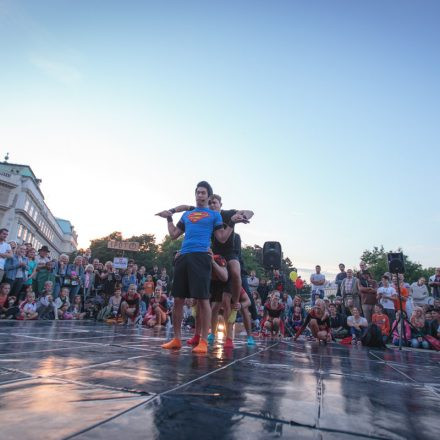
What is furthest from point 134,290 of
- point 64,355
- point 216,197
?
point 64,355

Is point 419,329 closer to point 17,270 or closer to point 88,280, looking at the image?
point 88,280

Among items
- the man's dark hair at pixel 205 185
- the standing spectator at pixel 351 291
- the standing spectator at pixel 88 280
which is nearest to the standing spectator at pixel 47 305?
the standing spectator at pixel 88 280

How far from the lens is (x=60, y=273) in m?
9.73

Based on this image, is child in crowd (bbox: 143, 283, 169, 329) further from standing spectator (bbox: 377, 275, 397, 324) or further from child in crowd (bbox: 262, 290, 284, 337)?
standing spectator (bbox: 377, 275, 397, 324)

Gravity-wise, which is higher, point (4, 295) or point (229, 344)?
point (4, 295)

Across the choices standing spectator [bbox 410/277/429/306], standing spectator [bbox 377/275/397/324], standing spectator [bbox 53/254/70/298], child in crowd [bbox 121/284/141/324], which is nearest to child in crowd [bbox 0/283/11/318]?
standing spectator [bbox 53/254/70/298]

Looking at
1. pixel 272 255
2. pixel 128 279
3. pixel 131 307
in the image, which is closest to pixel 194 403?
pixel 272 255

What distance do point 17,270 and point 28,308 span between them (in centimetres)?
101

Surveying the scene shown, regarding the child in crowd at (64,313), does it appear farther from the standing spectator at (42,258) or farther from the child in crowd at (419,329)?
the child in crowd at (419,329)

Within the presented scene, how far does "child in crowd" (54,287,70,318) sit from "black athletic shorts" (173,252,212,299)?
23.6ft

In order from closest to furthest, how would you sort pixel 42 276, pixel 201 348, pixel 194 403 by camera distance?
pixel 194 403 < pixel 201 348 < pixel 42 276

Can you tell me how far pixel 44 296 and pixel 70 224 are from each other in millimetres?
88677

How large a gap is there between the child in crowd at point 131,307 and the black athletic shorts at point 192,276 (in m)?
6.49

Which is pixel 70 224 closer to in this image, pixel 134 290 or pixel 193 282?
pixel 134 290
